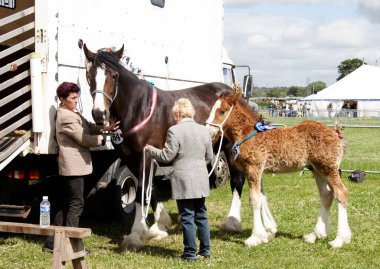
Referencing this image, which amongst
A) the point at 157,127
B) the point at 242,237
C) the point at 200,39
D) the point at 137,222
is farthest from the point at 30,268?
the point at 200,39

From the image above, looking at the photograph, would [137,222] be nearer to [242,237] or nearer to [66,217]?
[66,217]

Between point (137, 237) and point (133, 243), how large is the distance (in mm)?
96

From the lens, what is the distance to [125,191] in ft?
25.6

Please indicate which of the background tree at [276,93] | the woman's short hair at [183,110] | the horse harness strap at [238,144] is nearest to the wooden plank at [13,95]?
the woman's short hair at [183,110]

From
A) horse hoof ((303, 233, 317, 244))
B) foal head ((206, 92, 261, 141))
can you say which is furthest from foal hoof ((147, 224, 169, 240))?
horse hoof ((303, 233, 317, 244))

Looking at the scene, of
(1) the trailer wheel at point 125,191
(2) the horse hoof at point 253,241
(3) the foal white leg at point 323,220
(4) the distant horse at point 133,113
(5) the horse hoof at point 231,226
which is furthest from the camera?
(1) the trailer wheel at point 125,191

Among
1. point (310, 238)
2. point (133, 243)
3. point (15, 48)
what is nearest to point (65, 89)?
point (15, 48)

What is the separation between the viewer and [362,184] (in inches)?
450

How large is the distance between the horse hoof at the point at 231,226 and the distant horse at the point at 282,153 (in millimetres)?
659

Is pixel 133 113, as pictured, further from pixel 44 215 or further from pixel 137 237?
pixel 44 215

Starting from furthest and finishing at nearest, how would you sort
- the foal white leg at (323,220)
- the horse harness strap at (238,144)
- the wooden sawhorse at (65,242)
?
the foal white leg at (323,220), the horse harness strap at (238,144), the wooden sawhorse at (65,242)

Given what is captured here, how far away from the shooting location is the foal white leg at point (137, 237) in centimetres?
636

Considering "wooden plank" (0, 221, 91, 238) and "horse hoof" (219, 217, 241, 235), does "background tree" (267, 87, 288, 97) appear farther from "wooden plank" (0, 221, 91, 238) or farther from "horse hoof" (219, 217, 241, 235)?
"wooden plank" (0, 221, 91, 238)

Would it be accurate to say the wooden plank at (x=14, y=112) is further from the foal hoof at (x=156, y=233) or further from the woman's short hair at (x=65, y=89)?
the foal hoof at (x=156, y=233)
